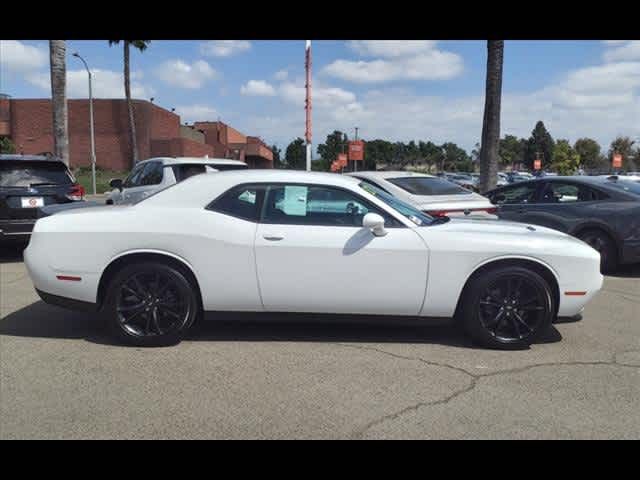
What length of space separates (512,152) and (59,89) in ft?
325

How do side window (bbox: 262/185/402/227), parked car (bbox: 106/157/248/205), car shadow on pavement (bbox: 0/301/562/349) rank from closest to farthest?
side window (bbox: 262/185/402/227), car shadow on pavement (bbox: 0/301/562/349), parked car (bbox: 106/157/248/205)

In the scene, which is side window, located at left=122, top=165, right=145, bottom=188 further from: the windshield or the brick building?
the brick building

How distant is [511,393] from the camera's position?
145 inches

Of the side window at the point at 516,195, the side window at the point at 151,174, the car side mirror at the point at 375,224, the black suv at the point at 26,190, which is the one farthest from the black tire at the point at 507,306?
the black suv at the point at 26,190

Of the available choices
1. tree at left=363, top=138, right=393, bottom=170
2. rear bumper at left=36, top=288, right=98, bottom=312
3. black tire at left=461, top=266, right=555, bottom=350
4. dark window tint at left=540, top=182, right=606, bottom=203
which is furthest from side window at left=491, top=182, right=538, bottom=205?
tree at left=363, top=138, right=393, bottom=170

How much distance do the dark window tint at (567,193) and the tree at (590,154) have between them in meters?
81.8

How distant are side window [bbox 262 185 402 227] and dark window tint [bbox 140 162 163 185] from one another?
534 cm

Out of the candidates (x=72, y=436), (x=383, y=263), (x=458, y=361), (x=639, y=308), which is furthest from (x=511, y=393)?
(x=639, y=308)

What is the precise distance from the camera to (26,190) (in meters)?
8.16

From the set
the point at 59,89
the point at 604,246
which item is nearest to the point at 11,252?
the point at 59,89

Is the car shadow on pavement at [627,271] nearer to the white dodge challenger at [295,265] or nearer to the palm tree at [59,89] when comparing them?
the white dodge challenger at [295,265]

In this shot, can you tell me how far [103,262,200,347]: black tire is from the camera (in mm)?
4453

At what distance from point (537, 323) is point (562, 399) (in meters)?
Result: 0.99

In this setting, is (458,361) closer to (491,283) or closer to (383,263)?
(491,283)
